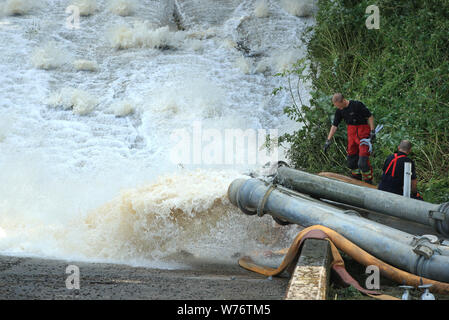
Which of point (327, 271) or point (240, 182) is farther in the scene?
point (240, 182)

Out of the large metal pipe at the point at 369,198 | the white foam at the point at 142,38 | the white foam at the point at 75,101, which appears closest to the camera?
the large metal pipe at the point at 369,198

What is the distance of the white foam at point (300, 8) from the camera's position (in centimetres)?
1664

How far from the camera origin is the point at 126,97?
14.3 metres

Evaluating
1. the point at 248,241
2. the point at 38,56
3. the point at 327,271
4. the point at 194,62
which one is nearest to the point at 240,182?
the point at 248,241

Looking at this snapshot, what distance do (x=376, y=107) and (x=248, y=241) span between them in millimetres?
3454

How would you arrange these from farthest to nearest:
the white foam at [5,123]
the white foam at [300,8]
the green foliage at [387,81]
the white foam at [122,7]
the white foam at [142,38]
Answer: the white foam at [122,7] < the white foam at [300,8] < the white foam at [142,38] < the white foam at [5,123] < the green foliage at [387,81]

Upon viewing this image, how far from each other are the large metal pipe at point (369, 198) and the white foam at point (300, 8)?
10269mm

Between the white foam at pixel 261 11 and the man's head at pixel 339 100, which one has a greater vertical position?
the white foam at pixel 261 11

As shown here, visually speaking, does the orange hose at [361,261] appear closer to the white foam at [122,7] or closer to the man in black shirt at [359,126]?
the man in black shirt at [359,126]

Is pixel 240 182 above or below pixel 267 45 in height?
below

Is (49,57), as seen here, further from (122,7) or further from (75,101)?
(122,7)

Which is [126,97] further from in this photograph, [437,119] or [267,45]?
[437,119]

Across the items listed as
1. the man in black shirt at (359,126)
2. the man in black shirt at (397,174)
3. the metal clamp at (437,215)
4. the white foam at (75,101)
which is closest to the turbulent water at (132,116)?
the white foam at (75,101)

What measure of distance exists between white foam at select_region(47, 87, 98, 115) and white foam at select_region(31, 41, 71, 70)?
53.3 inches
